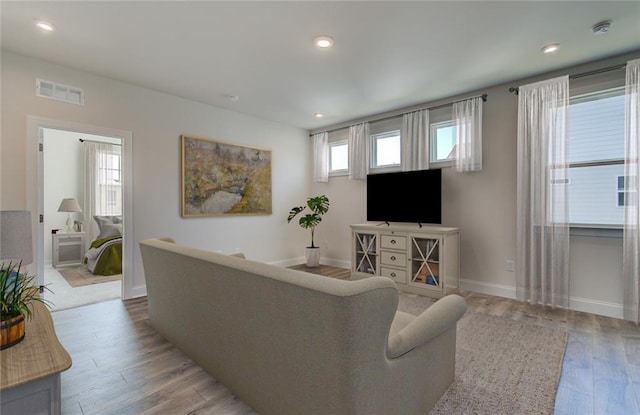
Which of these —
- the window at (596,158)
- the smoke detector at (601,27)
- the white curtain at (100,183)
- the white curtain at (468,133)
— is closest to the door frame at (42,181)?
the white curtain at (100,183)

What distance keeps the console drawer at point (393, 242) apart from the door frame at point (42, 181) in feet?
10.7

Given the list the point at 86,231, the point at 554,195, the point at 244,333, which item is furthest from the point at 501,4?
the point at 86,231

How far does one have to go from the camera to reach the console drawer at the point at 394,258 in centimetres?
394

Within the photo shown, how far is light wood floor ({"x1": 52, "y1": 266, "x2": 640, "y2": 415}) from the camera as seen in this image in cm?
171

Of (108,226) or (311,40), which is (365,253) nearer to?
(311,40)

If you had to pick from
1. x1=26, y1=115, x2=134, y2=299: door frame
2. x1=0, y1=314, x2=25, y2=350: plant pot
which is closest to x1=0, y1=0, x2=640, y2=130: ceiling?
x1=26, y1=115, x2=134, y2=299: door frame

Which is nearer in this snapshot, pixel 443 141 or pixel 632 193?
pixel 632 193

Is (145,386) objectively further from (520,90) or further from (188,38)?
(520,90)

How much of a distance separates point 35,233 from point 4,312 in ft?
8.46

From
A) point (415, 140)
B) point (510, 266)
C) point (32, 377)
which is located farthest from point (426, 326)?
point (415, 140)

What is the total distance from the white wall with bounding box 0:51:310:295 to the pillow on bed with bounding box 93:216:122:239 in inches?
86.3

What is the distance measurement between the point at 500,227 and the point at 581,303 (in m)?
1.09

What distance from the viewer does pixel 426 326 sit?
146 centimetres

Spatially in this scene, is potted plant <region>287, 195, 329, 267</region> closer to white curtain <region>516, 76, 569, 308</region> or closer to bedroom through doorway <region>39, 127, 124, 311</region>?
white curtain <region>516, 76, 569, 308</region>
